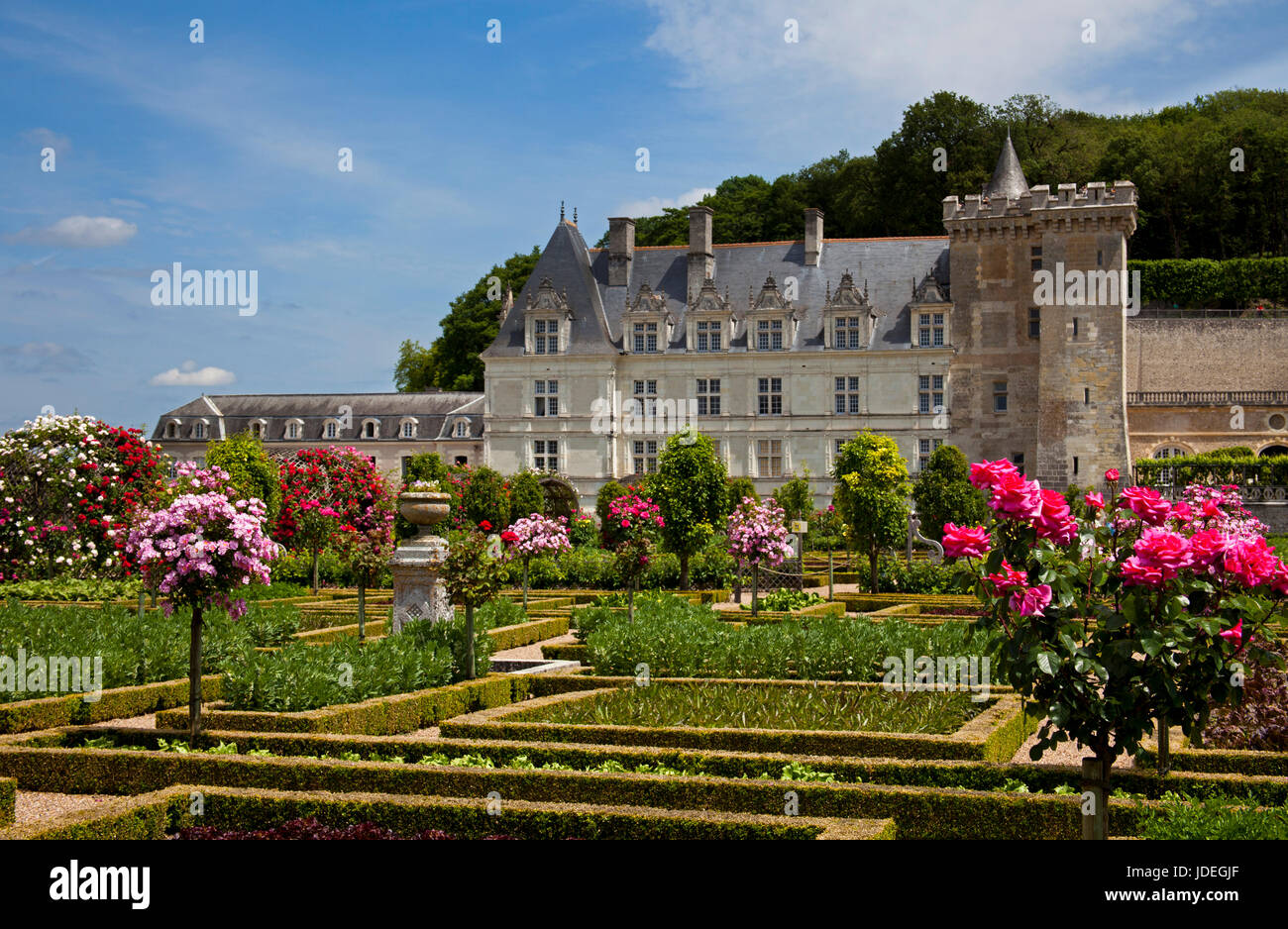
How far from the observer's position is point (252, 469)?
94.1 ft

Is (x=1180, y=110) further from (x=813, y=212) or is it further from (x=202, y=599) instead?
(x=202, y=599)

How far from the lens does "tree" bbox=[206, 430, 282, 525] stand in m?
27.7

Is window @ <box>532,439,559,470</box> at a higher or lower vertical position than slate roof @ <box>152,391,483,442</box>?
lower

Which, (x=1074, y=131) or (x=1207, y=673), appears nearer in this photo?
(x=1207, y=673)

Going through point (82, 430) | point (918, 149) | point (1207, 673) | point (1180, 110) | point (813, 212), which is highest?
point (1180, 110)

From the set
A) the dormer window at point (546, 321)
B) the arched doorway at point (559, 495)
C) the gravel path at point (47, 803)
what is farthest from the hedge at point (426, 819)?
the dormer window at point (546, 321)

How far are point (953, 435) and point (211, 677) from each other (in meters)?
34.2

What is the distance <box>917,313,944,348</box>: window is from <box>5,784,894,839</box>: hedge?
37513 millimetres

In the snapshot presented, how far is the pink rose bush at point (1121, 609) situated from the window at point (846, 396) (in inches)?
1498

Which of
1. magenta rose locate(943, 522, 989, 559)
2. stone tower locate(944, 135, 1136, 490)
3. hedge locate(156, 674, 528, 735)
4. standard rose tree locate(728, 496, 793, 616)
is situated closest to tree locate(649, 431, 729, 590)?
standard rose tree locate(728, 496, 793, 616)

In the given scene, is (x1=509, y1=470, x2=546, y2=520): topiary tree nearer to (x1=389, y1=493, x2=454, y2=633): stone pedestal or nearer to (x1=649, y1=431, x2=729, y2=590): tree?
(x1=649, y1=431, x2=729, y2=590): tree

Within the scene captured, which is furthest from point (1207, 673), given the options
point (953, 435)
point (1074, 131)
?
point (1074, 131)

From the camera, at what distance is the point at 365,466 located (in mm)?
31703
